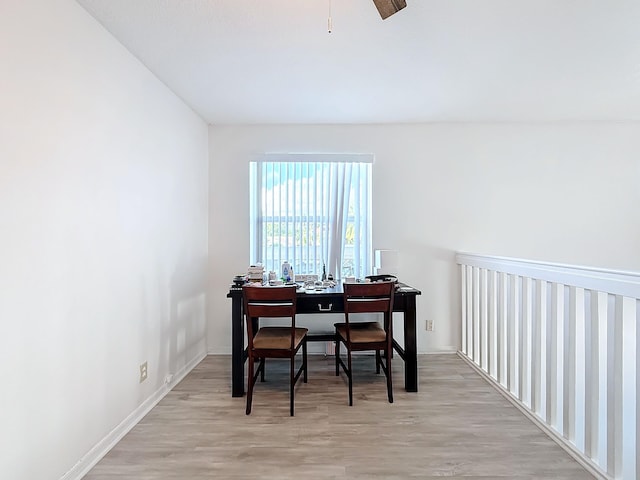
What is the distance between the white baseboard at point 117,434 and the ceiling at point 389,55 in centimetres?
245

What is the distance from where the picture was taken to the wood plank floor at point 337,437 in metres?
1.89

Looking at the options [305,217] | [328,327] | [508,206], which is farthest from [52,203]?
[508,206]

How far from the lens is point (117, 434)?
2.17 meters

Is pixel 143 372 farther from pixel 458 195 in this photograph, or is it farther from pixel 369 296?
pixel 458 195

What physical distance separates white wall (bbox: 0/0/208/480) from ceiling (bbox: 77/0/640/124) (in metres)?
0.35

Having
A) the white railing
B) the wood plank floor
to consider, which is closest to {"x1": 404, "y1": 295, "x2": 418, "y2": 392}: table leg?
the wood plank floor

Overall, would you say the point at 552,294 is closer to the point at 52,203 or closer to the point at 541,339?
the point at 541,339

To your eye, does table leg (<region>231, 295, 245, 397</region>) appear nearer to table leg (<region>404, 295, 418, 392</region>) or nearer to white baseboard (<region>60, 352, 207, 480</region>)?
white baseboard (<region>60, 352, 207, 480</region>)

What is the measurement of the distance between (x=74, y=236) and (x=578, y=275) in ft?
9.09

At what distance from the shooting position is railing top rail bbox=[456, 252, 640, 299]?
1643 mm

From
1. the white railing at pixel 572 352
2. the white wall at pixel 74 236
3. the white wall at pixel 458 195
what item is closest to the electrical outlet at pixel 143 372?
the white wall at pixel 74 236

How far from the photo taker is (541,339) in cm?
237

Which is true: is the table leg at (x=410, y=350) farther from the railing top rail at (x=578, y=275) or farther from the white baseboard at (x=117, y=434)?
the white baseboard at (x=117, y=434)

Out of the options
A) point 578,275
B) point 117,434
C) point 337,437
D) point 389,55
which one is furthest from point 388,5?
point 117,434
